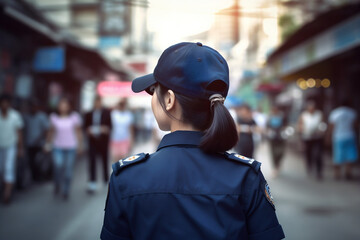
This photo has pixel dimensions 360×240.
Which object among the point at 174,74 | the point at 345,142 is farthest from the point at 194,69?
the point at 345,142

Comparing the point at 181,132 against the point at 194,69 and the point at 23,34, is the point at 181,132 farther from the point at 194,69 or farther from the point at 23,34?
the point at 23,34

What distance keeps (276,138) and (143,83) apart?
29.3 ft

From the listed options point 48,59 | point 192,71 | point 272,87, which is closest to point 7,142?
point 48,59

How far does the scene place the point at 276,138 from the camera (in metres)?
10.1

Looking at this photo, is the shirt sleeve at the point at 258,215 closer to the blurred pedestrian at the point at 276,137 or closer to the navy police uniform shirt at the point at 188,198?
the navy police uniform shirt at the point at 188,198

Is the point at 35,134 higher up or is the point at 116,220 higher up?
the point at 116,220

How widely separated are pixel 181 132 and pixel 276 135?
901 centimetres

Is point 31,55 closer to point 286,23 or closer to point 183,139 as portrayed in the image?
point 183,139

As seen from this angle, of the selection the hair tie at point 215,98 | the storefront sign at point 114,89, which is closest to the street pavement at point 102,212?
the hair tie at point 215,98

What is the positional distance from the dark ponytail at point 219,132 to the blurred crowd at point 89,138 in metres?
6.03

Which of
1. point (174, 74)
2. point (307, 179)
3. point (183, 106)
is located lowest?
point (307, 179)

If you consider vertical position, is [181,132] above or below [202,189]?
above

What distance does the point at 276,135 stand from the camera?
10.1 metres

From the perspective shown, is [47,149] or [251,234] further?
[47,149]
